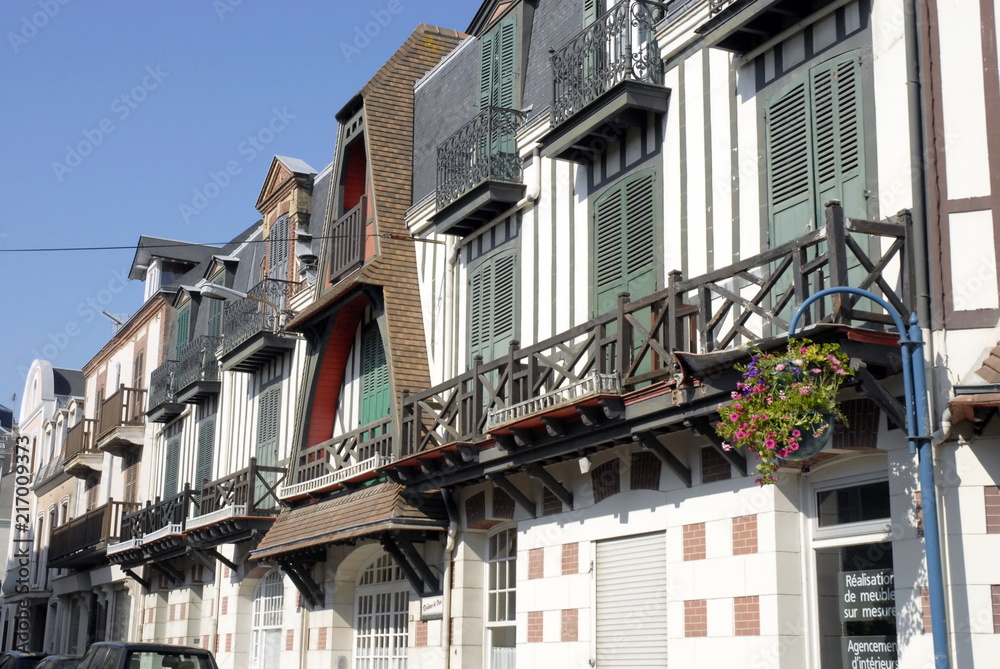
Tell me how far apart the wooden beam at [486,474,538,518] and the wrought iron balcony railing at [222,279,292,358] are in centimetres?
947

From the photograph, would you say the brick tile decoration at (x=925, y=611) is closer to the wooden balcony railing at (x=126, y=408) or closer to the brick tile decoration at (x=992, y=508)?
the brick tile decoration at (x=992, y=508)

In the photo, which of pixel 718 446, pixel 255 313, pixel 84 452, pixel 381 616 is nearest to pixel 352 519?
pixel 381 616

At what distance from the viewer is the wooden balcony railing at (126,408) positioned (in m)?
34.1

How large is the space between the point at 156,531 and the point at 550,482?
51.6 ft

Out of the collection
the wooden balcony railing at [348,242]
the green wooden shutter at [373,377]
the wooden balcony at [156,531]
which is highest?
the wooden balcony railing at [348,242]

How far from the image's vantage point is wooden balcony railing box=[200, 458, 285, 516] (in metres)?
22.5

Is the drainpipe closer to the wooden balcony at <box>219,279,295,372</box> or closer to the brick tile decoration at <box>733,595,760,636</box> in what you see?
the brick tile decoration at <box>733,595,760,636</box>

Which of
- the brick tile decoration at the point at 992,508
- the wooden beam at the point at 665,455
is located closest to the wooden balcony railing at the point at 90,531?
the wooden beam at the point at 665,455

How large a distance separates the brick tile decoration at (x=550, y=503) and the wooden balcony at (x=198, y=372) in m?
14.3

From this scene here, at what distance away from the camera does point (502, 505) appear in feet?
51.4

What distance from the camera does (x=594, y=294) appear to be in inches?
574

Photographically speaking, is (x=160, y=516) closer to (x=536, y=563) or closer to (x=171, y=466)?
(x=171, y=466)

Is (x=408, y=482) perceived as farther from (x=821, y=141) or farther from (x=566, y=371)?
(x=821, y=141)

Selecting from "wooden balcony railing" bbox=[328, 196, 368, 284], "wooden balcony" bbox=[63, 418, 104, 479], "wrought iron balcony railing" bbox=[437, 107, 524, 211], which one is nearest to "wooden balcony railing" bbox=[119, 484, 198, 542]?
"wooden balcony" bbox=[63, 418, 104, 479]
